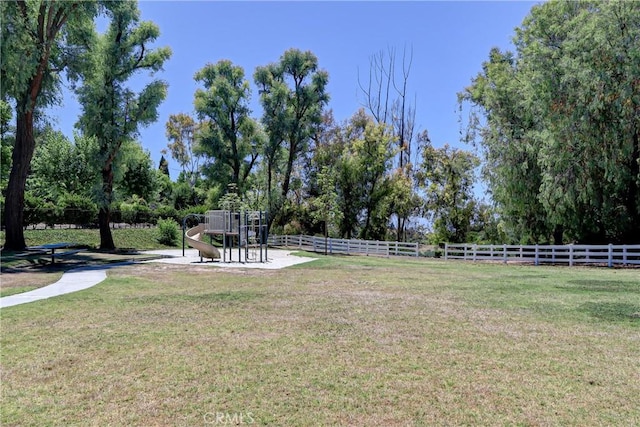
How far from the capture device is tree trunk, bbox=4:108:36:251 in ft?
59.2

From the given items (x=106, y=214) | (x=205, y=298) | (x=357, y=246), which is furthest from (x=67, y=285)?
(x=357, y=246)

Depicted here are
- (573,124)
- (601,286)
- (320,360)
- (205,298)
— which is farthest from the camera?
(573,124)

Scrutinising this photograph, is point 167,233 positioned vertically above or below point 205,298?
above

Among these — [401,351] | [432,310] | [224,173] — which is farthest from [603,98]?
[224,173]

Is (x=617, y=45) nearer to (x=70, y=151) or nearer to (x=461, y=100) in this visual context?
(x=461, y=100)

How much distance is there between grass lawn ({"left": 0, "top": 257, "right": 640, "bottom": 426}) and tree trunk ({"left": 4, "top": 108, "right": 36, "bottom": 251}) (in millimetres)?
12918

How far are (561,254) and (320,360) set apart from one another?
18.6 meters

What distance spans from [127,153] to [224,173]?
476 inches

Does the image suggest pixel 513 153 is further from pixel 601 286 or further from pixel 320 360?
pixel 320 360

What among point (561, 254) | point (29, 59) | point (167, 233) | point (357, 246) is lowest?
point (357, 246)

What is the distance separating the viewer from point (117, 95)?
2338cm

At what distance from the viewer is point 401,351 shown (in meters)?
4.88

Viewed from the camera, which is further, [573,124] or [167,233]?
[167,233]

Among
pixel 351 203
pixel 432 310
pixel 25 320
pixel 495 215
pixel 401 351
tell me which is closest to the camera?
pixel 401 351
